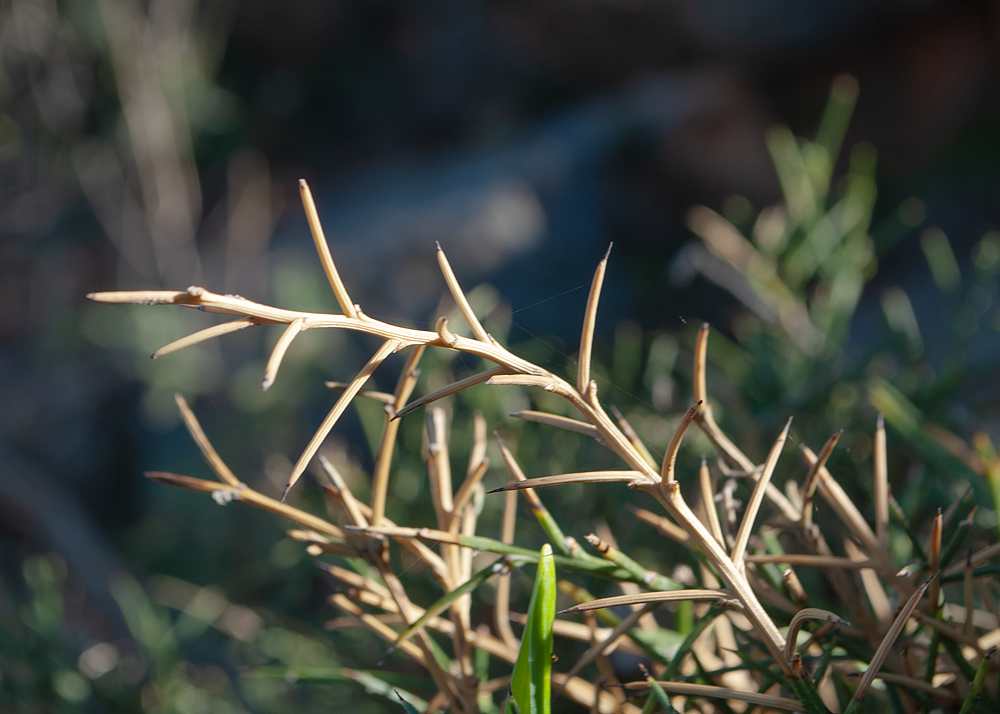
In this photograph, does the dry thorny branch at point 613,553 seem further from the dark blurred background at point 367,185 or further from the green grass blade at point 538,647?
the dark blurred background at point 367,185

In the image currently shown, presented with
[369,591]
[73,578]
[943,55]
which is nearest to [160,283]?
[73,578]

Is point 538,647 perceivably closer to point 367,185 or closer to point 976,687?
point 976,687

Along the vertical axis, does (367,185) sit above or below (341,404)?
below

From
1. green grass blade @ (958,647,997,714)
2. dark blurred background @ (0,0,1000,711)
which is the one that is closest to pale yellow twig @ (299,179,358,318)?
green grass blade @ (958,647,997,714)

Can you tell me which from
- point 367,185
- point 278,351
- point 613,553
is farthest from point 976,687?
point 367,185

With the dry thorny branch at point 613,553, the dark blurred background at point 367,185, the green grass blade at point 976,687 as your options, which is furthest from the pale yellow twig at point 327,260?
the dark blurred background at point 367,185

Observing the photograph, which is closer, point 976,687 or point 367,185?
point 976,687
